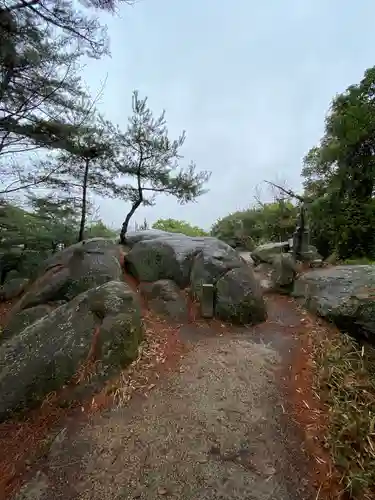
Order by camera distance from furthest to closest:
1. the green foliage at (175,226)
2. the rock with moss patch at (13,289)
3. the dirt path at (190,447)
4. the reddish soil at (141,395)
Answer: the green foliage at (175,226), the rock with moss patch at (13,289), the reddish soil at (141,395), the dirt path at (190,447)

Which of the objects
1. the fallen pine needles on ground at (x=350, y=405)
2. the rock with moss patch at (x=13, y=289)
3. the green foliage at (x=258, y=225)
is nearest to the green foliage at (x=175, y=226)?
the green foliage at (x=258, y=225)

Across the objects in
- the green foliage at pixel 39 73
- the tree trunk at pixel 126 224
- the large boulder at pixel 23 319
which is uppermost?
the green foliage at pixel 39 73

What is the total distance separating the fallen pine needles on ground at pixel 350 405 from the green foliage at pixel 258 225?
6726 millimetres

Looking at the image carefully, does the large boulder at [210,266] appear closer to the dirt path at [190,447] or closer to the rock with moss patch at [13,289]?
the dirt path at [190,447]

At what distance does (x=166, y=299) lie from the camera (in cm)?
401

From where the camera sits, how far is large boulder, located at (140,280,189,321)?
3.85 m

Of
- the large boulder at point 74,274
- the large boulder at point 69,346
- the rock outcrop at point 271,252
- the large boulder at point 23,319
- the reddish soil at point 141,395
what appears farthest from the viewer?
the rock outcrop at point 271,252

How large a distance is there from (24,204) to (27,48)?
92.3 inches

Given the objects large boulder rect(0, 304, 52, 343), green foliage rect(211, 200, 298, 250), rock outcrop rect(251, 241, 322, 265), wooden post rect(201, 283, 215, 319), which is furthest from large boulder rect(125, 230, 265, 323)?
green foliage rect(211, 200, 298, 250)

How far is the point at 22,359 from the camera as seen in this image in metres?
2.57

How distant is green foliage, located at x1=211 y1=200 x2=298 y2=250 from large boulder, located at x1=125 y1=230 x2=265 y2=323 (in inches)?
210

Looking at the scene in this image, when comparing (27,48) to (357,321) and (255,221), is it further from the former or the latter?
(255,221)

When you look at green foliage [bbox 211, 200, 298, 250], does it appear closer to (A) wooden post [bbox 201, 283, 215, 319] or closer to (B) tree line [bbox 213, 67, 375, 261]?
(B) tree line [bbox 213, 67, 375, 261]

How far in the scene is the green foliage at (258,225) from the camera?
31.9 ft
